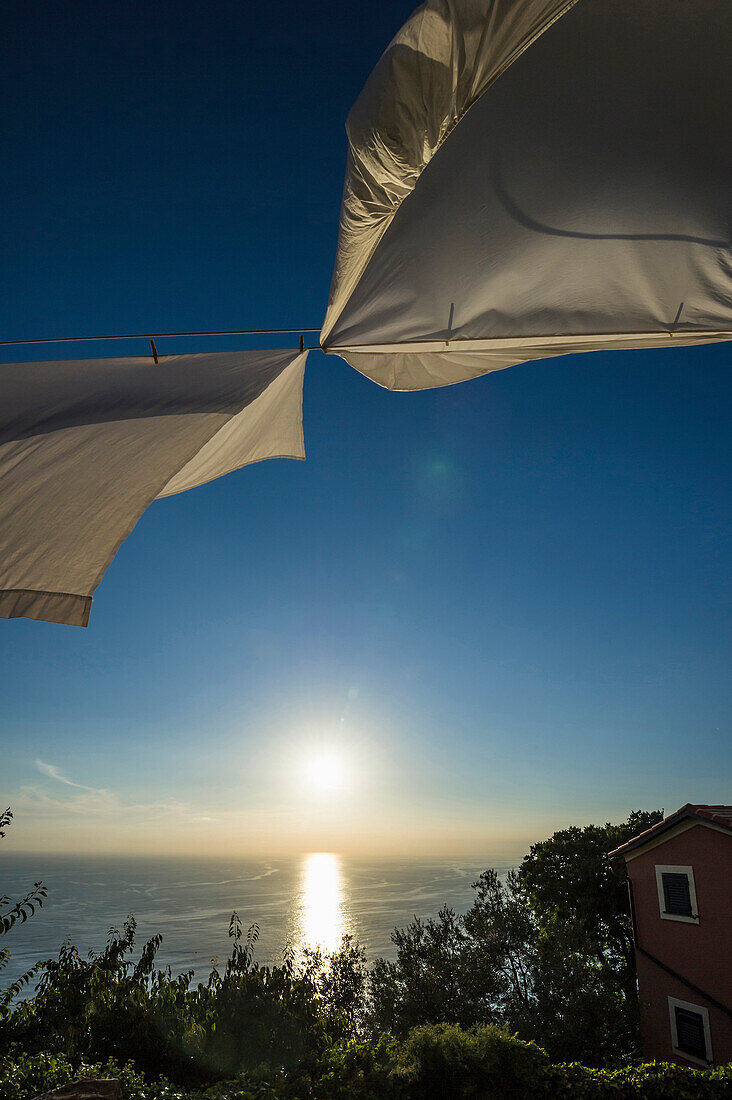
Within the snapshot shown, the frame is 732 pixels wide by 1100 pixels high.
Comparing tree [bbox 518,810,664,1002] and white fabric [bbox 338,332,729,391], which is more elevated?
white fabric [bbox 338,332,729,391]

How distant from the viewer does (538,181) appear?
4.95 ft

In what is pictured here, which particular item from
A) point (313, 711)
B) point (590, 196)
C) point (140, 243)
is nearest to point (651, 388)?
point (140, 243)

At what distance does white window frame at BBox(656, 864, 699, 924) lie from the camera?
788cm

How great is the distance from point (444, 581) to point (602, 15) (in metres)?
15.3

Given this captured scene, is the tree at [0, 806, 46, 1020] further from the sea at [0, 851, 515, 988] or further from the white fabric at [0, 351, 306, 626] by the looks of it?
the white fabric at [0, 351, 306, 626]

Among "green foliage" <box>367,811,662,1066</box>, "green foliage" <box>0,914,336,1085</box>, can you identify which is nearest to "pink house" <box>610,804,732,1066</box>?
"green foliage" <box>367,811,662,1066</box>

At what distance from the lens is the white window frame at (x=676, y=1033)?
746 cm

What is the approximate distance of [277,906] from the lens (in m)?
57.8

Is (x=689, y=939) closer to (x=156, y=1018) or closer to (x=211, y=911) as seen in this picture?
(x=156, y=1018)

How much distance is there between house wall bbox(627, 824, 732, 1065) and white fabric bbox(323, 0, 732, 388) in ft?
27.0

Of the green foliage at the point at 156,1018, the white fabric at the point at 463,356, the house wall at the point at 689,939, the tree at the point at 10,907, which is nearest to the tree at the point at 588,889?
the house wall at the point at 689,939

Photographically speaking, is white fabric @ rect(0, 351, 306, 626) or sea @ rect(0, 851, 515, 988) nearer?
white fabric @ rect(0, 351, 306, 626)

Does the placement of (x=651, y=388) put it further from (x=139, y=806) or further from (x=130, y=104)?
(x=139, y=806)

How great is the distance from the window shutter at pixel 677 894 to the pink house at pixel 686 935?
13mm
